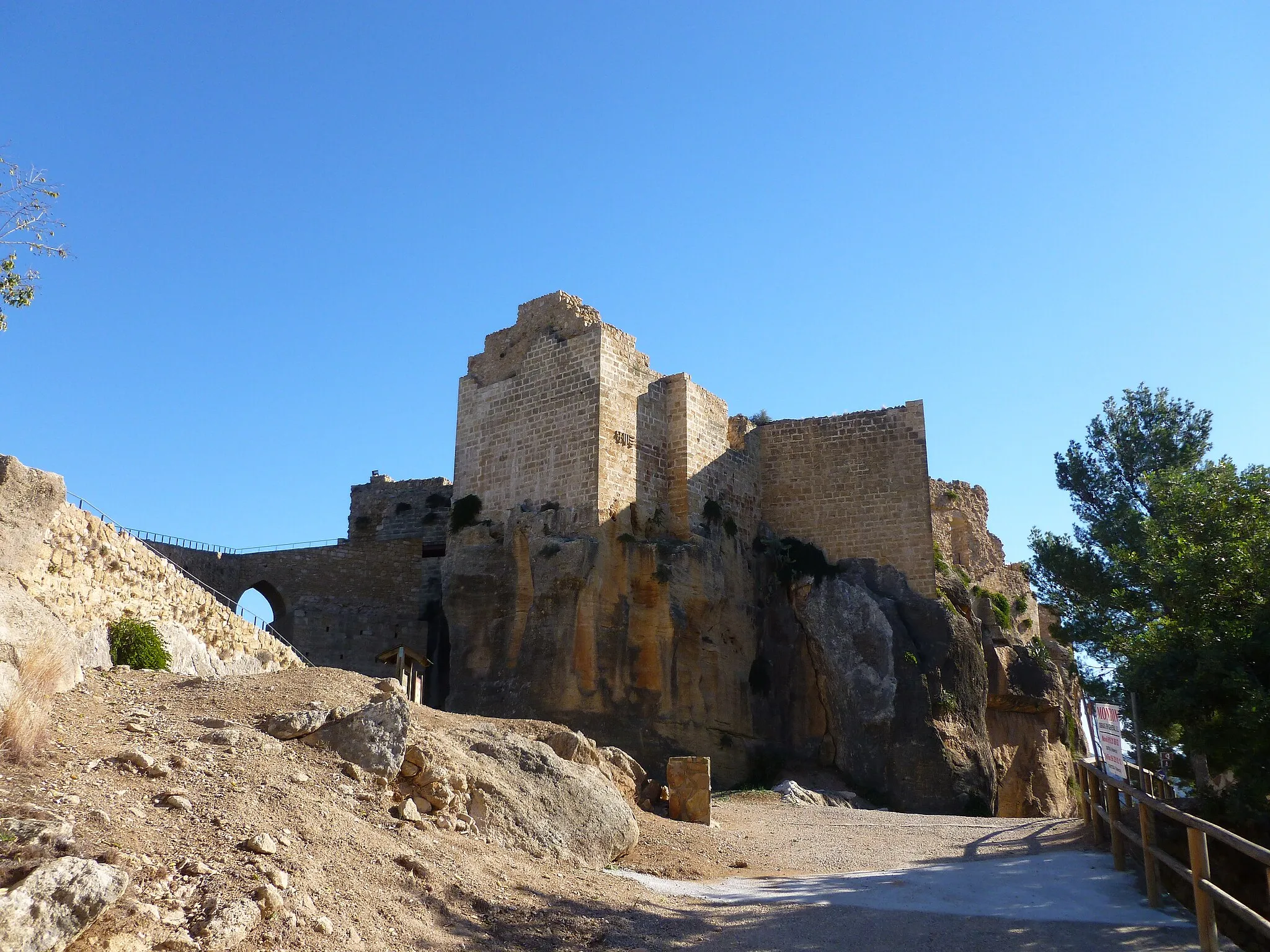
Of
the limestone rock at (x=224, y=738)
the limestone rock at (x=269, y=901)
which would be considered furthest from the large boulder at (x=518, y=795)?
the limestone rock at (x=269, y=901)

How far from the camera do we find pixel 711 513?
24.5 m

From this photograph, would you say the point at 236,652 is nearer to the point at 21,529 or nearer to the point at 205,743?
the point at 21,529

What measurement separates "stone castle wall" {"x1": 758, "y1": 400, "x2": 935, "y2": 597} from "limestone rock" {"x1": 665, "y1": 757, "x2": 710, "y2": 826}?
1202 cm

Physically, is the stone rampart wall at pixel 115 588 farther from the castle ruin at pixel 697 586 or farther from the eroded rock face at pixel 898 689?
the eroded rock face at pixel 898 689

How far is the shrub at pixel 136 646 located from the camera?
12516mm

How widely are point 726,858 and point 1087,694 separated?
8773 millimetres

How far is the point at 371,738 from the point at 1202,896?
6.47 metres

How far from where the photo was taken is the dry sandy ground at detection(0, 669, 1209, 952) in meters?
6.56

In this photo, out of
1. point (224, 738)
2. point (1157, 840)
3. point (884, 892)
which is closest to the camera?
point (224, 738)

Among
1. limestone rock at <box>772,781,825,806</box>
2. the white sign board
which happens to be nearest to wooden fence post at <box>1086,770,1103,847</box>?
the white sign board

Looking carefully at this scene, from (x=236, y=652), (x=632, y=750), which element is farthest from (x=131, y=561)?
(x=632, y=750)

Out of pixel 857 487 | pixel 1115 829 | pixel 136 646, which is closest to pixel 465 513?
pixel 857 487

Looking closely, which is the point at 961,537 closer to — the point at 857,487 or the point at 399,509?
the point at 857,487

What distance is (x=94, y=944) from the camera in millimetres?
5617
